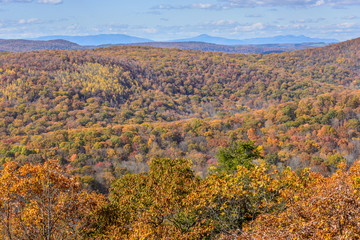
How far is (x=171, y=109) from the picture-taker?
108m

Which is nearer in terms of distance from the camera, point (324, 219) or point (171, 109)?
point (324, 219)

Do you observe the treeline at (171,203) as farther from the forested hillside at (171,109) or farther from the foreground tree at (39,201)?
the forested hillside at (171,109)

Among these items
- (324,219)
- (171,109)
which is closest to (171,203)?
(324,219)

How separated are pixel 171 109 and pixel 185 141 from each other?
162 ft

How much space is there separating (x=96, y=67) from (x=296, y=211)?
126 meters

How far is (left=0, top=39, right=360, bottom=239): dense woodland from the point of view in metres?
10.3

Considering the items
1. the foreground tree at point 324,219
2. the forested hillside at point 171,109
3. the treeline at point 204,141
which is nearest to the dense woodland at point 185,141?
the foreground tree at point 324,219

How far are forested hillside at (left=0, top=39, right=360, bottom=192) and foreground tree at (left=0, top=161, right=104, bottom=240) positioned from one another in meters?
25.2

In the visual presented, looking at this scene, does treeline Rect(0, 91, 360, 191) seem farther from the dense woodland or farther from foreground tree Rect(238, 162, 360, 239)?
foreground tree Rect(238, 162, 360, 239)

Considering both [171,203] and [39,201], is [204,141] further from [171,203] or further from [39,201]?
[39,201]

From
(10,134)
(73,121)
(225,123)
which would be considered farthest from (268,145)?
(10,134)

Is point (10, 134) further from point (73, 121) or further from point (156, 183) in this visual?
point (156, 183)

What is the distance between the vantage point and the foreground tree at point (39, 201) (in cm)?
989

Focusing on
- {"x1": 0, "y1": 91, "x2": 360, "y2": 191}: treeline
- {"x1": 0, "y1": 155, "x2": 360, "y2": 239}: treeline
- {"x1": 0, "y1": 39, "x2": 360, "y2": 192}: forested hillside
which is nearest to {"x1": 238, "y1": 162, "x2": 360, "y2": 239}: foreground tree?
{"x1": 0, "y1": 155, "x2": 360, "y2": 239}: treeline
